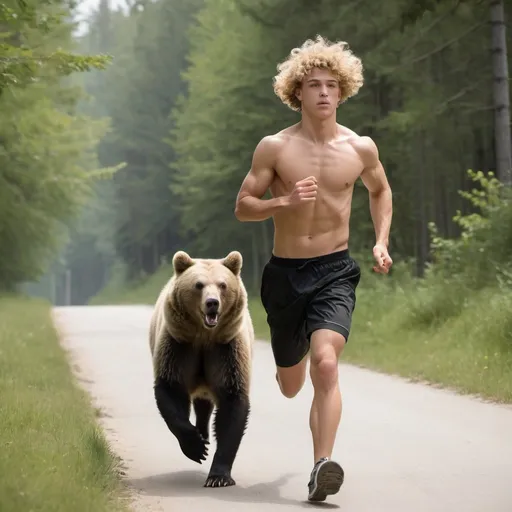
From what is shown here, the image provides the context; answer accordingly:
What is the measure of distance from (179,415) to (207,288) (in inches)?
29.7

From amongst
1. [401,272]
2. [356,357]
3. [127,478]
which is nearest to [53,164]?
[401,272]

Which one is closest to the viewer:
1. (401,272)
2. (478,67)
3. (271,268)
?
(271,268)

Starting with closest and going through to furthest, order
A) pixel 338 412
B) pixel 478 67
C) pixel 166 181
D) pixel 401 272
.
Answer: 1. pixel 338 412
2. pixel 401 272
3. pixel 478 67
4. pixel 166 181

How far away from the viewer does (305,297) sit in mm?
6172

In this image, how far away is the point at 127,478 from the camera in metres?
6.59

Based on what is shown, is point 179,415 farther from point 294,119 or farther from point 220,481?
point 294,119

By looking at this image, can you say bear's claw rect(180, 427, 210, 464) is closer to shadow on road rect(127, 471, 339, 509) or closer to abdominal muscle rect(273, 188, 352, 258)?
shadow on road rect(127, 471, 339, 509)

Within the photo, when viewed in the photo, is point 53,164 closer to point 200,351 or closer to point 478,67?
point 478,67

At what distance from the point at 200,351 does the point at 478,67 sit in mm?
18207

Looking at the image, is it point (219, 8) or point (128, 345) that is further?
point (219, 8)

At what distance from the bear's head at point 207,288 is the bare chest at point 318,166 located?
24.6 inches

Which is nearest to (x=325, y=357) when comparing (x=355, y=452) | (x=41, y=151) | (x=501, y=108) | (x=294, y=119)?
(x=355, y=452)

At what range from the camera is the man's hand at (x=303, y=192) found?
230 inches

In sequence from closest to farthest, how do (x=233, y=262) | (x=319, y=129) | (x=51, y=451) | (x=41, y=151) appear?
(x=51, y=451)
(x=319, y=129)
(x=233, y=262)
(x=41, y=151)
